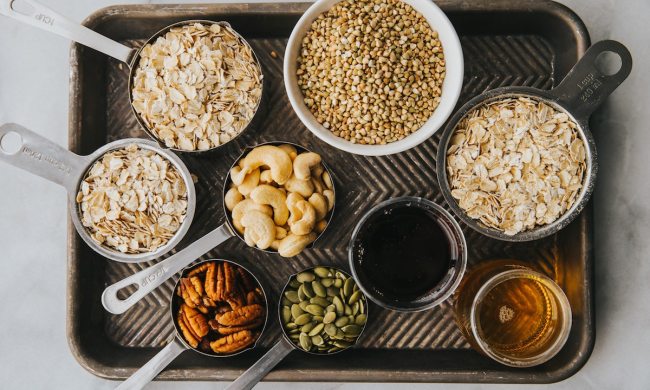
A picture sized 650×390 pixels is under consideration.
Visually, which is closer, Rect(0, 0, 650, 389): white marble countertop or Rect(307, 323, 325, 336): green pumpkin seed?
Rect(307, 323, 325, 336): green pumpkin seed

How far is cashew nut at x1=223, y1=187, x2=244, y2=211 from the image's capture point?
3.19 feet

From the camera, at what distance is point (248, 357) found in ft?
3.36

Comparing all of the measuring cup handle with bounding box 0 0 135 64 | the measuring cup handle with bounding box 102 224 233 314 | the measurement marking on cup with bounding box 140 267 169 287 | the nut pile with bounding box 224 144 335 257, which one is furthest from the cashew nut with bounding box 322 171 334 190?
the measuring cup handle with bounding box 0 0 135 64

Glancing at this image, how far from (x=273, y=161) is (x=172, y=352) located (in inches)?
15.5

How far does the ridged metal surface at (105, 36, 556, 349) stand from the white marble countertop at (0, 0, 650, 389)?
13cm

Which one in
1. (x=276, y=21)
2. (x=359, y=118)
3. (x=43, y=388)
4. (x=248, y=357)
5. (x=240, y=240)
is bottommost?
(x=43, y=388)

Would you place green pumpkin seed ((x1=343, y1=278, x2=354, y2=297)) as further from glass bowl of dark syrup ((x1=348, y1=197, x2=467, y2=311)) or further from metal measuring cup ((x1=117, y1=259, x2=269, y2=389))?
metal measuring cup ((x1=117, y1=259, x2=269, y2=389))

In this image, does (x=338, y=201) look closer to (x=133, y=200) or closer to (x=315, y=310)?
(x=315, y=310)

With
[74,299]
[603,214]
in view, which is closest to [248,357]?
[74,299]

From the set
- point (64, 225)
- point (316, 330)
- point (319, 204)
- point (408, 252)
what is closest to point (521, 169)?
point (408, 252)

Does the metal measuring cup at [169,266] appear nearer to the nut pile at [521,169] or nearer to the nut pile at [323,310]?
the nut pile at [323,310]

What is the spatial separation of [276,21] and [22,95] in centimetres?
58

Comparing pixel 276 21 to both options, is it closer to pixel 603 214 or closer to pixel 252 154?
pixel 252 154

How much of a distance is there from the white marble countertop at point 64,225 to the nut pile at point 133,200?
0.70ft
